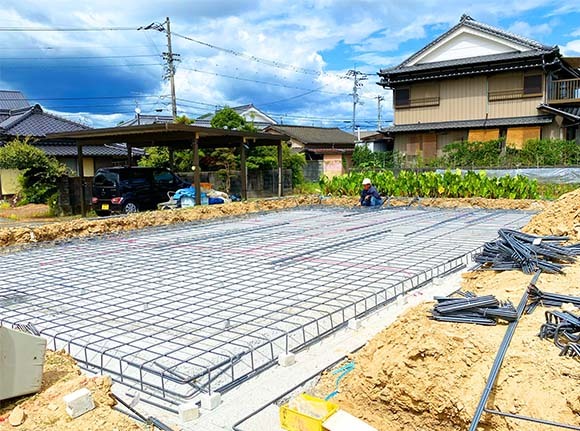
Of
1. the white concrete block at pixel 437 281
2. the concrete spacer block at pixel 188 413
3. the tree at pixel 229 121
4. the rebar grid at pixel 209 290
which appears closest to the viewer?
the concrete spacer block at pixel 188 413

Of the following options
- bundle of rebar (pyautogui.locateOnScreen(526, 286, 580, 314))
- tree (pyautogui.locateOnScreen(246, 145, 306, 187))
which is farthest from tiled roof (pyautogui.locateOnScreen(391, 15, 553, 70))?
bundle of rebar (pyautogui.locateOnScreen(526, 286, 580, 314))

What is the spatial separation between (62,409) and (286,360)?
110 centimetres

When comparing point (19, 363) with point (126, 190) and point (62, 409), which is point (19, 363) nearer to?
point (62, 409)

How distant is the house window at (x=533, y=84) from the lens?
619 inches

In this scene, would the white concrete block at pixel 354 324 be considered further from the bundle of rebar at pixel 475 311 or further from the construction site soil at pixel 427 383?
the bundle of rebar at pixel 475 311

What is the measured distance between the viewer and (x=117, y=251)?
6086mm

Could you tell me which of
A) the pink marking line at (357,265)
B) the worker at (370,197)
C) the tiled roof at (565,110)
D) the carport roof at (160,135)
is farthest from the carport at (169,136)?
the tiled roof at (565,110)

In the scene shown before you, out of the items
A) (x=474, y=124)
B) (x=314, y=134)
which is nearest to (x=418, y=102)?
(x=474, y=124)

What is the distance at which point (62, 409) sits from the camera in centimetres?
189

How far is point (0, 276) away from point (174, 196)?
5.87 meters

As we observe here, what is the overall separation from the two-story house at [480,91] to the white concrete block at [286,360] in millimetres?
15258

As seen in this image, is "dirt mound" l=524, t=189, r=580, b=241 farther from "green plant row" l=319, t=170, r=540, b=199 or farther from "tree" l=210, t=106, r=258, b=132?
"tree" l=210, t=106, r=258, b=132

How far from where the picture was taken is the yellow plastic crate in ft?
5.79

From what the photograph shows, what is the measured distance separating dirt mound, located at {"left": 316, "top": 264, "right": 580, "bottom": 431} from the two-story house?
1527cm
